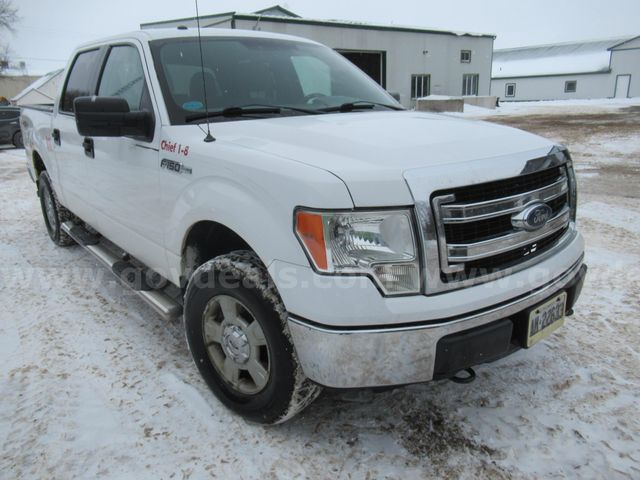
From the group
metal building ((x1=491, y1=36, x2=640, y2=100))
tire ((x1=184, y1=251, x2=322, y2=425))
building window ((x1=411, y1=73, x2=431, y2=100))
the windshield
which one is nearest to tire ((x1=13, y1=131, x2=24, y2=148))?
the windshield

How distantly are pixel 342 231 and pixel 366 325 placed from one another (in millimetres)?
358

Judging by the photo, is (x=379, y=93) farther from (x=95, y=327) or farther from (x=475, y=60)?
(x=475, y=60)

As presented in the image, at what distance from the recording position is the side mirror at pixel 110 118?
257 cm

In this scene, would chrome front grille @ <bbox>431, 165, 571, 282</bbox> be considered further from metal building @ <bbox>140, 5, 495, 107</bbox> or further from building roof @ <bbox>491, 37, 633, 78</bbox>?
building roof @ <bbox>491, 37, 633, 78</bbox>

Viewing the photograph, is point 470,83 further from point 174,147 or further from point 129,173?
point 174,147

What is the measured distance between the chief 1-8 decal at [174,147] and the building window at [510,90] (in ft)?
187

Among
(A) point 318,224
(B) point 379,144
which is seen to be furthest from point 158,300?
(B) point 379,144

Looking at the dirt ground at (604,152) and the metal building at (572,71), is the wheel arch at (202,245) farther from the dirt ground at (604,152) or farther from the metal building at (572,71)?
the metal building at (572,71)

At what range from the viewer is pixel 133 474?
218 cm

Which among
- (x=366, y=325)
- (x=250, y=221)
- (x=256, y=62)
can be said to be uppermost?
(x=256, y=62)

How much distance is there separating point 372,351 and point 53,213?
4.47m

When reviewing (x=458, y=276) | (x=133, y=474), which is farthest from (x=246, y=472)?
(x=458, y=276)

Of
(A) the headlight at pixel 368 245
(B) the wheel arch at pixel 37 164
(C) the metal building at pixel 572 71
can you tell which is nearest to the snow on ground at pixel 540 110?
(B) the wheel arch at pixel 37 164

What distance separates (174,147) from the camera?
2.61m
